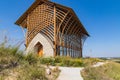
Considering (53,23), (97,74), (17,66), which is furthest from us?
(53,23)

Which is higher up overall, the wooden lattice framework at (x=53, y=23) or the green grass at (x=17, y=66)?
the wooden lattice framework at (x=53, y=23)

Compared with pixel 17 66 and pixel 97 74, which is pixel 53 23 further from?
pixel 17 66

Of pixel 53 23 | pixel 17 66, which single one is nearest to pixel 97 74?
pixel 17 66

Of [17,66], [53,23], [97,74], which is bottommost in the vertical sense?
[97,74]

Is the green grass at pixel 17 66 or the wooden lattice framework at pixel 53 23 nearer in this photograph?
the green grass at pixel 17 66

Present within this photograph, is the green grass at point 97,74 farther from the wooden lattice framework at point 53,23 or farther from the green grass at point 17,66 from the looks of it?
the wooden lattice framework at point 53,23

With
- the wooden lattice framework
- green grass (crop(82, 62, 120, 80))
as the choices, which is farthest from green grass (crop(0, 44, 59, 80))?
the wooden lattice framework

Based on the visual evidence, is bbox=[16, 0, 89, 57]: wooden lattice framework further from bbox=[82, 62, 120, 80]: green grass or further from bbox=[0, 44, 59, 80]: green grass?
bbox=[0, 44, 59, 80]: green grass

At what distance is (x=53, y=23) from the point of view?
17.8 metres

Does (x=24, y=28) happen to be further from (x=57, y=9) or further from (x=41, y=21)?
(x=57, y=9)

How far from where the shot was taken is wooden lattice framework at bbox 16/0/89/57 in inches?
701

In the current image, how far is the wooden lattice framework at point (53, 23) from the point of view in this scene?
1781 cm

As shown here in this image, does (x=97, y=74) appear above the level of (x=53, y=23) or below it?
below

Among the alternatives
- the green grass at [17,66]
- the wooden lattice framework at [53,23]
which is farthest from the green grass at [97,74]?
the wooden lattice framework at [53,23]
